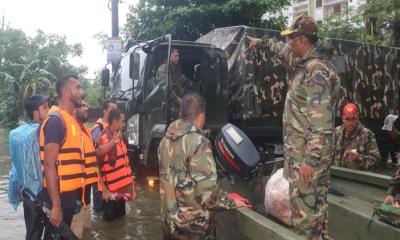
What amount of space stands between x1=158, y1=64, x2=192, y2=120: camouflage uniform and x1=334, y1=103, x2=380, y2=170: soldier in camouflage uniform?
7.86ft

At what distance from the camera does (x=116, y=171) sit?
5250 mm

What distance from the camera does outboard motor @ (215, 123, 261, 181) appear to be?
130 inches

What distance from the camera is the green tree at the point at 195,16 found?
40.2ft

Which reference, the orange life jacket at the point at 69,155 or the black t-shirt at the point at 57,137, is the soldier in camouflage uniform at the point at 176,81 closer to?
the orange life jacket at the point at 69,155

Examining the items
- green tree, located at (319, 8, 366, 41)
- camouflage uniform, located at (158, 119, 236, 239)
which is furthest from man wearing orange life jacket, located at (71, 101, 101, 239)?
green tree, located at (319, 8, 366, 41)

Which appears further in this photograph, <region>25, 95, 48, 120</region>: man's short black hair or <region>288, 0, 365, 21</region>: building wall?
<region>288, 0, 365, 21</region>: building wall

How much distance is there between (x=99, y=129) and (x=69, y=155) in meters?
2.11

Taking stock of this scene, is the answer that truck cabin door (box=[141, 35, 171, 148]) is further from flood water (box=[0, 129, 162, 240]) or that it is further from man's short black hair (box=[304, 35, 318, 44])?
man's short black hair (box=[304, 35, 318, 44])

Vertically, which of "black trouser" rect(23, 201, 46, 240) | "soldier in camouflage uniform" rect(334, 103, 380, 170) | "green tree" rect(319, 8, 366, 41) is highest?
"green tree" rect(319, 8, 366, 41)

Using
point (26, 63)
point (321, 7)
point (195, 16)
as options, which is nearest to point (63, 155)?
point (195, 16)

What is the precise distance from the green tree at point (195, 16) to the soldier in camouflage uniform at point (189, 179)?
9631 mm

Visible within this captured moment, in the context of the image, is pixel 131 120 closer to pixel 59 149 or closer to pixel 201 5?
pixel 59 149

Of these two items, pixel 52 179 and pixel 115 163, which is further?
pixel 115 163

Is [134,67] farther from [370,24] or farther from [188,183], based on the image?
[370,24]
